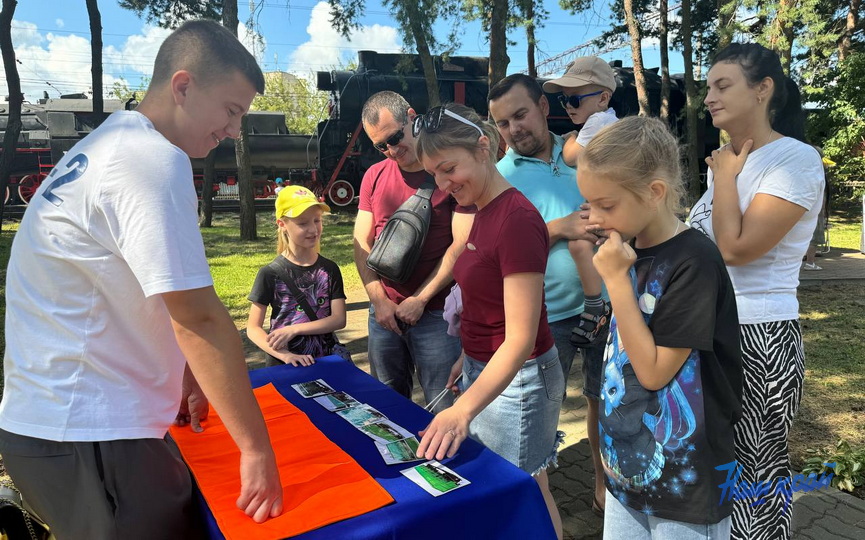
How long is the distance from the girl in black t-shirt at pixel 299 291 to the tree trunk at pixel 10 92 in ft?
21.7

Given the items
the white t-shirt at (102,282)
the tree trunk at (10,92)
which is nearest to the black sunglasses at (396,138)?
the white t-shirt at (102,282)

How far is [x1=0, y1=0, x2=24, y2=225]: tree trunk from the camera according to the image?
7.66m

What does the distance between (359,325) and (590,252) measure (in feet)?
14.0

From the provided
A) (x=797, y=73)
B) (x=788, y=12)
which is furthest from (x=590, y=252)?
(x=797, y=73)

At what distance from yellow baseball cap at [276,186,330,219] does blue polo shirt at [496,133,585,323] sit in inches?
38.4

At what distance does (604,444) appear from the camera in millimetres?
1659

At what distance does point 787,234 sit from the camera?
6.60ft

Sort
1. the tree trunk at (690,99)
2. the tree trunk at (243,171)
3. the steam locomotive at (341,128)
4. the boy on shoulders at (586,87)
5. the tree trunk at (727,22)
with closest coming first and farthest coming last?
the boy on shoulders at (586,87), the tree trunk at (243,171), the tree trunk at (727,22), the tree trunk at (690,99), the steam locomotive at (341,128)

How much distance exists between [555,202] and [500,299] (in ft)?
2.96

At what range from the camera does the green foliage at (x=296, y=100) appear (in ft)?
188

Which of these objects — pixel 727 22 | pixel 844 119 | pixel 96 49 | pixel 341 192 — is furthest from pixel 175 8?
pixel 844 119

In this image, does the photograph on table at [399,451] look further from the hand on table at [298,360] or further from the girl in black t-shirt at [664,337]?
the hand on table at [298,360]

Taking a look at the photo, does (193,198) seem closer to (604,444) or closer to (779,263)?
(604,444)

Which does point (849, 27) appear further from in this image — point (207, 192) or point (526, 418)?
point (526, 418)
